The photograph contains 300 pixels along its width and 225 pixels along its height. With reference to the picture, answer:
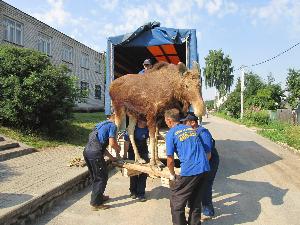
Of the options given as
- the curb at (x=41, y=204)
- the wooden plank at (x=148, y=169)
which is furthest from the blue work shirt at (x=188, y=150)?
the curb at (x=41, y=204)

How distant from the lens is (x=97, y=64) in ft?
119

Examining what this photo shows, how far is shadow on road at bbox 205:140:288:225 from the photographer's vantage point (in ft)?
21.2

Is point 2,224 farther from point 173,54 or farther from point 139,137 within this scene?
point 173,54

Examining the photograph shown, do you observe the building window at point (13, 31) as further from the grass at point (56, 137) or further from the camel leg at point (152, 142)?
the camel leg at point (152, 142)

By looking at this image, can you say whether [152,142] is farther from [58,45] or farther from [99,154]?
[58,45]

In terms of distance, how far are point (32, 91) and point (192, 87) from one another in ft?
23.1

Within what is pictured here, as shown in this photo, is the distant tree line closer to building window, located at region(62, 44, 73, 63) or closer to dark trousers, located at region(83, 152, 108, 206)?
building window, located at region(62, 44, 73, 63)

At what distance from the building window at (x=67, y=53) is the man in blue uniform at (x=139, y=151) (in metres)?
21.9

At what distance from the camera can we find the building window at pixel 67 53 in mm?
28672

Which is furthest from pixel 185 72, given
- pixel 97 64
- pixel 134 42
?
pixel 97 64

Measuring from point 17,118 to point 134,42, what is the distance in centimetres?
499

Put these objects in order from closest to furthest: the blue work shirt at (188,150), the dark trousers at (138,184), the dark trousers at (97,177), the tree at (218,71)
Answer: the blue work shirt at (188,150) < the dark trousers at (97,177) < the dark trousers at (138,184) < the tree at (218,71)

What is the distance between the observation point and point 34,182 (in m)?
7.53

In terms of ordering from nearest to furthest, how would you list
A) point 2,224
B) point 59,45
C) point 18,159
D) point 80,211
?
point 2,224, point 80,211, point 18,159, point 59,45
